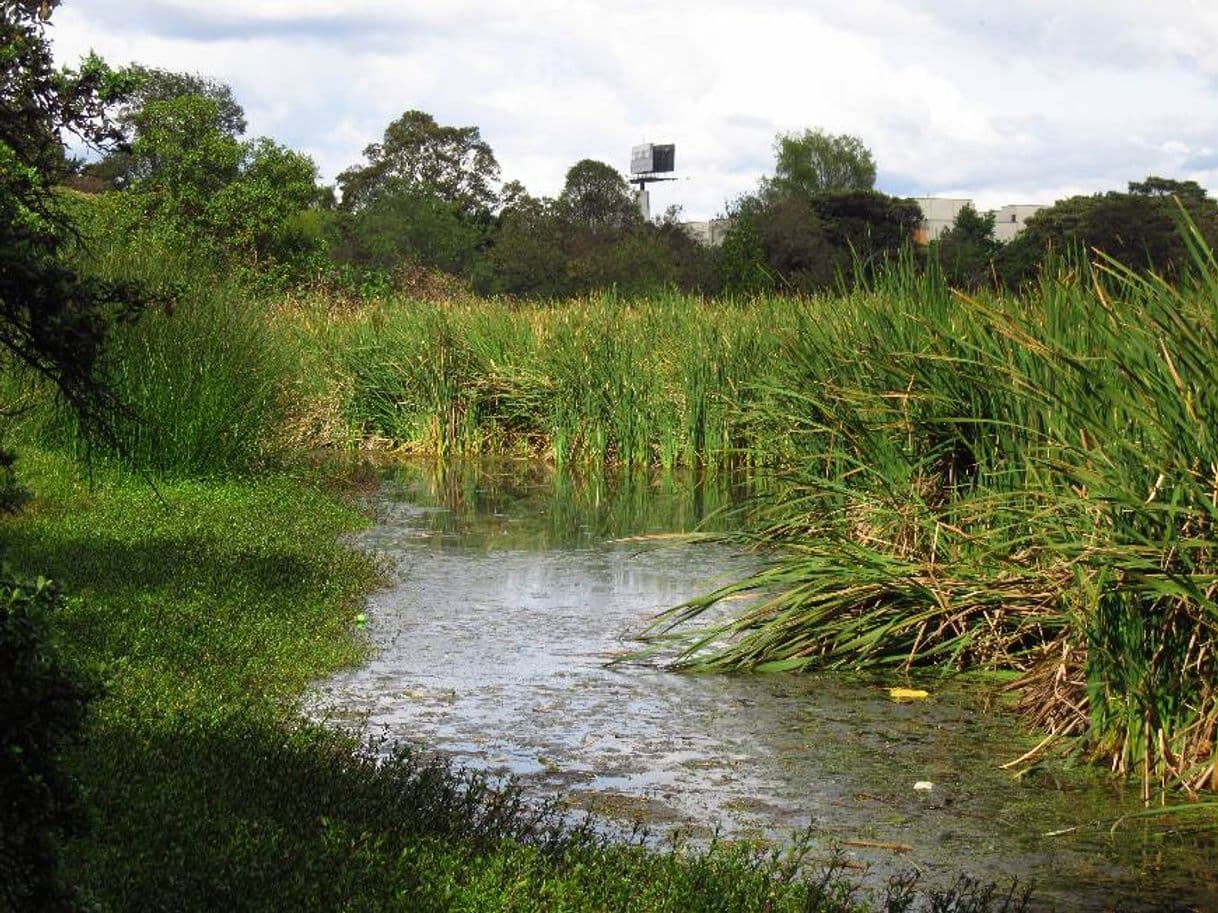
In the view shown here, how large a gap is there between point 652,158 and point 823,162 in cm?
904

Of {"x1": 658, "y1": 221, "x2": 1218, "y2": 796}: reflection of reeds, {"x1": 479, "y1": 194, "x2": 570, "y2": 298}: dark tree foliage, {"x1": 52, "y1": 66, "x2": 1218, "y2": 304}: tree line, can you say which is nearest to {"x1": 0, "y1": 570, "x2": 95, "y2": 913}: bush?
{"x1": 658, "y1": 221, "x2": 1218, "y2": 796}: reflection of reeds

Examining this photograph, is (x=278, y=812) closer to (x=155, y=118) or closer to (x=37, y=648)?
(x=37, y=648)

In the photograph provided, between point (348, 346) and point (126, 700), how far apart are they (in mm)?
18466

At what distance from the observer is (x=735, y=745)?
7.71 m

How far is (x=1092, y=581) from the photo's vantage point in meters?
7.35

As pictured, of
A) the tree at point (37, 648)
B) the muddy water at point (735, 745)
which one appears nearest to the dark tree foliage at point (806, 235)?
the muddy water at point (735, 745)

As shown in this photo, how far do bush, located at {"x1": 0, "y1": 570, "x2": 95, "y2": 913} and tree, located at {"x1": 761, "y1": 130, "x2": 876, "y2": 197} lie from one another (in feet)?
259

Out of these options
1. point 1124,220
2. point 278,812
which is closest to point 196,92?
point 1124,220

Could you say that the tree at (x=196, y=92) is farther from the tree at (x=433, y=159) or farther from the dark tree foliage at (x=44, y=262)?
the dark tree foliage at (x=44, y=262)

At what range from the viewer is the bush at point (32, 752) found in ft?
10.5

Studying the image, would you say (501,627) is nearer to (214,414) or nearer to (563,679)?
(563,679)

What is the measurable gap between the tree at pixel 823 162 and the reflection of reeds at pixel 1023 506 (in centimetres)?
7092

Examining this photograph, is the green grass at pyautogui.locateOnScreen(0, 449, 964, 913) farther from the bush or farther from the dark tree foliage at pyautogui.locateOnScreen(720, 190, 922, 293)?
the dark tree foliage at pyautogui.locateOnScreen(720, 190, 922, 293)

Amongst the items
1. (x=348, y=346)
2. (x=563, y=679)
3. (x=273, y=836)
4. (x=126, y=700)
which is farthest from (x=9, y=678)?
(x=348, y=346)
